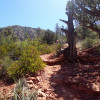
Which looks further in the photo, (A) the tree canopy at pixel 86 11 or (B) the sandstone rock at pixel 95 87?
(A) the tree canopy at pixel 86 11

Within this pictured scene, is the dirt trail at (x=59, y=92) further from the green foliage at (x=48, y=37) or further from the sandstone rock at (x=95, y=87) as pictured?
the green foliage at (x=48, y=37)

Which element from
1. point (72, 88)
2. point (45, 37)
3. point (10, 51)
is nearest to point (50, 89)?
point (72, 88)

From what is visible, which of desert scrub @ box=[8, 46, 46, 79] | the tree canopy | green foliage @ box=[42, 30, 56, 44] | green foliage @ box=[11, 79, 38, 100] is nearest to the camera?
green foliage @ box=[11, 79, 38, 100]

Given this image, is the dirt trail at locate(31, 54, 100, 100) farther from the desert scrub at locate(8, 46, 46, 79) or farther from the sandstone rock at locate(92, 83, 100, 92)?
the desert scrub at locate(8, 46, 46, 79)

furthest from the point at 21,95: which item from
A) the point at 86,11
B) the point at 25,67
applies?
the point at 86,11

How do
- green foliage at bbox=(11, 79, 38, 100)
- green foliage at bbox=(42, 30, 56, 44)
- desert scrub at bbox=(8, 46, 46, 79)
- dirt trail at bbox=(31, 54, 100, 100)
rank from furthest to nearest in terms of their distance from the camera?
green foliage at bbox=(42, 30, 56, 44), desert scrub at bbox=(8, 46, 46, 79), dirt trail at bbox=(31, 54, 100, 100), green foliage at bbox=(11, 79, 38, 100)

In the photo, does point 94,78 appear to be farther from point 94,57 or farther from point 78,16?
point 78,16

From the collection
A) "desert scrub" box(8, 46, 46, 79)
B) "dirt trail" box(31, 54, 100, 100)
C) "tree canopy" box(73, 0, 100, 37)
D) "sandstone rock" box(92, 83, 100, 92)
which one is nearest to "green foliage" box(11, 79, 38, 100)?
"dirt trail" box(31, 54, 100, 100)

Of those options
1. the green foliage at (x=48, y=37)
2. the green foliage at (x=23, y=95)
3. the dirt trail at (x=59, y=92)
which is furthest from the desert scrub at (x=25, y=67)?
the green foliage at (x=48, y=37)

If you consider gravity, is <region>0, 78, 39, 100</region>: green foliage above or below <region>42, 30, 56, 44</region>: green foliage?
below

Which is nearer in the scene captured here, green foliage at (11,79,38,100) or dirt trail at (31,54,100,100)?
green foliage at (11,79,38,100)

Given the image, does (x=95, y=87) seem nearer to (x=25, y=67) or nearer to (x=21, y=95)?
(x=21, y=95)

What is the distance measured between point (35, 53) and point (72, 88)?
246 centimetres

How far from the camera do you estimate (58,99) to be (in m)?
2.89
